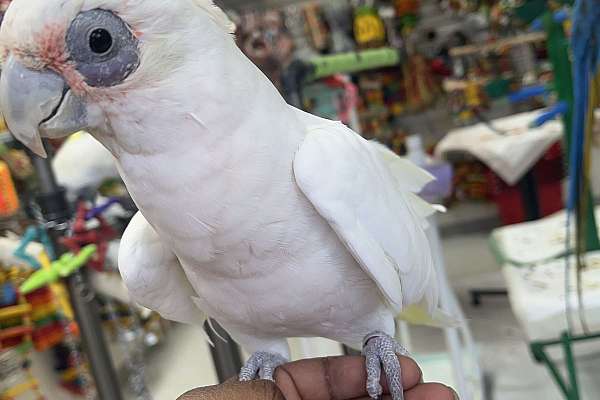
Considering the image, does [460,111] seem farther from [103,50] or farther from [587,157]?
[103,50]

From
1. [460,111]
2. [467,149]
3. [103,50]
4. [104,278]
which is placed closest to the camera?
[103,50]

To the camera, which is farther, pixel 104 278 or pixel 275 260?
pixel 104 278

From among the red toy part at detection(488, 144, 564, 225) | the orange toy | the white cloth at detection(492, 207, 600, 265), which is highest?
the orange toy

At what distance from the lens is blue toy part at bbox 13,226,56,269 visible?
853mm

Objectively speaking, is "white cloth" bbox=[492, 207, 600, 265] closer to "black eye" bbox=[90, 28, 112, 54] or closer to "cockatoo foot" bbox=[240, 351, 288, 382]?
"cockatoo foot" bbox=[240, 351, 288, 382]

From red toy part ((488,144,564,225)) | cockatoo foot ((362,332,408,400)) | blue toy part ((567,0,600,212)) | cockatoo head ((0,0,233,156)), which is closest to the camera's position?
cockatoo head ((0,0,233,156))

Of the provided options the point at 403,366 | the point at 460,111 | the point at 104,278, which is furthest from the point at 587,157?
the point at 460,111

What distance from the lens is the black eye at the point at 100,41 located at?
0.38 m

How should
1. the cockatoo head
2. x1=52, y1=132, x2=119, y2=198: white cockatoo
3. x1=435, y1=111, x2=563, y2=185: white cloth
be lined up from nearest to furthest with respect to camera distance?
the cockatoo head → x1=52, y1=132, x2=119, y2=198: white cockatoo → x1=435, y1=111, x2=563, y2=185: white cloth

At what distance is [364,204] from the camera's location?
0.48m

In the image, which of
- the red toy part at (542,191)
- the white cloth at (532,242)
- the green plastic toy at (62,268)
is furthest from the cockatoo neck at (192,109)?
the red toy part at (542,191)

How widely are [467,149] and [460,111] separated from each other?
1.66 ft

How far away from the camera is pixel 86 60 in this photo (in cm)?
38

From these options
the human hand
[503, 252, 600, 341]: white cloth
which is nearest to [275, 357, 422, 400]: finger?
the human hand
